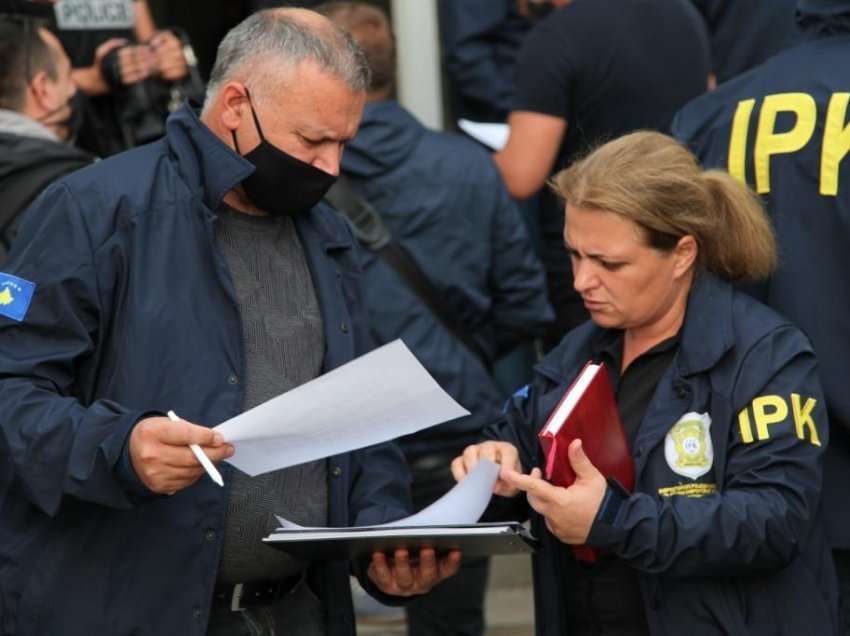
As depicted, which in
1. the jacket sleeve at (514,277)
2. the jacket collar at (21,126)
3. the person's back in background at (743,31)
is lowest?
the jacket sleeve at (514,277)

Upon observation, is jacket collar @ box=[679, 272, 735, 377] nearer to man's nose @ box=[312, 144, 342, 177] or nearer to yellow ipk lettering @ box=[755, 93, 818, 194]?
yellow ipk lettering @ box=[755, 93, 818, 194]

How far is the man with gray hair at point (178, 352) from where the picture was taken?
3303 millimetres

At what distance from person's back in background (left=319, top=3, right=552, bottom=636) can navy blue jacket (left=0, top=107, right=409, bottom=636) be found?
67.0 inches

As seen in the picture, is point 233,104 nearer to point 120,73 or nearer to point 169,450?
point 169,450

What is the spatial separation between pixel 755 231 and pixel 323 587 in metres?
1.22

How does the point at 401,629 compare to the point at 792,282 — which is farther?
the point at 401,629

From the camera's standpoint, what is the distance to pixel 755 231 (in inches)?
141

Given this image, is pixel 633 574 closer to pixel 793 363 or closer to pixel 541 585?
pixel 541 585

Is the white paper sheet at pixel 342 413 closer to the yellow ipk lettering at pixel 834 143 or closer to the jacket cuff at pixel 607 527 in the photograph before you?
the jacket cuff at pixel 607 527

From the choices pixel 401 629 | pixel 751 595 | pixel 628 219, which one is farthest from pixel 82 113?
pixel 751 595

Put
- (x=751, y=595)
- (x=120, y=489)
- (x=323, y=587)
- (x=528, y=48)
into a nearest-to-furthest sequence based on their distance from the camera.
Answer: (x=120, y=489) < (x=751, y=595) < (x=323, y=587) < (x=528, y=48)

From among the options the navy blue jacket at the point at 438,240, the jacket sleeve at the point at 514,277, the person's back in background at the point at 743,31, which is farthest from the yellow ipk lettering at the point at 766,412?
the person's back in background at the point at 743,31

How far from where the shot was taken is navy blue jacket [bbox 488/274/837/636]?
3.28m

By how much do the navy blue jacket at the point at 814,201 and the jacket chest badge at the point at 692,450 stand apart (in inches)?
19.0
